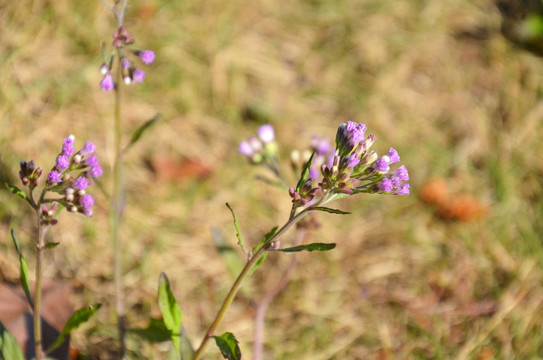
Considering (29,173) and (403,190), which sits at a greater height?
(29,173)

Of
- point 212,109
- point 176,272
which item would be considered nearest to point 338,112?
point 212,109

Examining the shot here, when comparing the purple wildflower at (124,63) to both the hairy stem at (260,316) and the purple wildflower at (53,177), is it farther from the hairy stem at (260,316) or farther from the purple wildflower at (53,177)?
the hairy stem at (260,316)

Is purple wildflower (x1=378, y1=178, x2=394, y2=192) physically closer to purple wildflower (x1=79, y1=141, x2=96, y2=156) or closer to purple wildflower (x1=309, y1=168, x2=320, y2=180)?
purple wildflower (x1=309, y1=168, x2=320, y2=180)

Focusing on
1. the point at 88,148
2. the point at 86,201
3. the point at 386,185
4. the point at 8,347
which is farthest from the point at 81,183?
the point at 386,185

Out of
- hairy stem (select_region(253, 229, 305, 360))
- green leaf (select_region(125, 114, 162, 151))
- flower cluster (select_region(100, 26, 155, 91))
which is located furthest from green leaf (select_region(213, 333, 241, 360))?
flower cluster (select_region(100, 26, 155, 91))

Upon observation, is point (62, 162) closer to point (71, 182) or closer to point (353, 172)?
point (71, 182)
